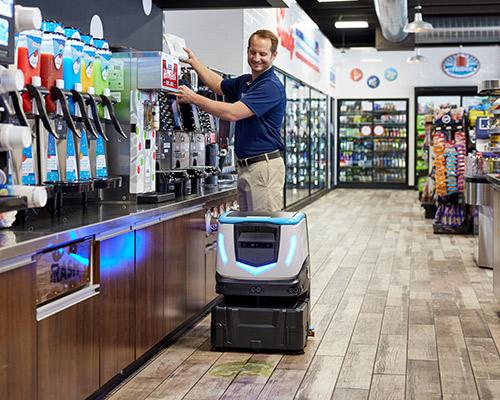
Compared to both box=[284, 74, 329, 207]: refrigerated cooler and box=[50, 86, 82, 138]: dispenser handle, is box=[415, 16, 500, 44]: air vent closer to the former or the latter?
box=[284, 74, 329, 207]: refrigerated cooler

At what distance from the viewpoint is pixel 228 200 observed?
5.73 metres

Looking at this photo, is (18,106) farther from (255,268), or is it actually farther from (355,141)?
(355,141)

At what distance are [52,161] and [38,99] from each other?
418 mm

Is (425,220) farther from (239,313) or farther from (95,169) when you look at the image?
(95,169)

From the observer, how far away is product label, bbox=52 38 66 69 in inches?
130

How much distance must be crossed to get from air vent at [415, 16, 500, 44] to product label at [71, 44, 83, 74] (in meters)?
14.7

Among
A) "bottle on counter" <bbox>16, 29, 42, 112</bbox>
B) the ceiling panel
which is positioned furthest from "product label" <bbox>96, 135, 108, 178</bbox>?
the ceiling panel

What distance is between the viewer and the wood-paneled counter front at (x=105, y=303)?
2.70 meters

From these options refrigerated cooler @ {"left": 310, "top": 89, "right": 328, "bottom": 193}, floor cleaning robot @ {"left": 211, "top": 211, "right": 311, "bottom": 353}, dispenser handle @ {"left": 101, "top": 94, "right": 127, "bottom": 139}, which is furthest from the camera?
refrigerated cooler @ {"left": 310, "top": 89, "right": 328, "bottom": 193}

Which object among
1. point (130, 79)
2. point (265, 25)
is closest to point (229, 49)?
point (265, 25)

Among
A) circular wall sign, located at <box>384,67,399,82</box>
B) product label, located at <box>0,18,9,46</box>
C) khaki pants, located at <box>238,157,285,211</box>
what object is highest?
circular wall sign, located at <box>384,67,399,82</box>

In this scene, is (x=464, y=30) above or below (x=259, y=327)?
above

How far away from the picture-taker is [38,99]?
119 inches

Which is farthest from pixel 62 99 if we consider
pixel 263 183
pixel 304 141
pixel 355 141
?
pixel 355 141
